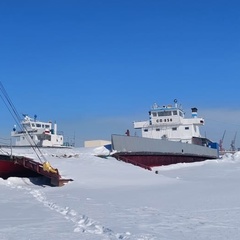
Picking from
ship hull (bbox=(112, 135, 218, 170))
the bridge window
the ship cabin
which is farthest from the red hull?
the bridge window

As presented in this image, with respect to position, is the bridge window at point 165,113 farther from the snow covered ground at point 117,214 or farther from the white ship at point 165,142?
the snow covered ground at point 117,214

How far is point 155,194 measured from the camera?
10812mm

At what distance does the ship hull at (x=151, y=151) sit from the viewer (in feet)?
67.8

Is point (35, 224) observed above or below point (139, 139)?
below

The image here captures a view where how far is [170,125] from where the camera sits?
31.2 meters

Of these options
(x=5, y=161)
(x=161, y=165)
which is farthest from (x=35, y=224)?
(x=161, y=165)

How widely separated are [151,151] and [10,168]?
939cm

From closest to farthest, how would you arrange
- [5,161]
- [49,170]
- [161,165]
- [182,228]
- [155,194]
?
[182,228]
[155,194]
[49,170]
[5,161]
[161,165]

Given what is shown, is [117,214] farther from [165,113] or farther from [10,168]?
[165,113]

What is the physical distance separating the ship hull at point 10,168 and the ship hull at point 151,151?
5362 mm

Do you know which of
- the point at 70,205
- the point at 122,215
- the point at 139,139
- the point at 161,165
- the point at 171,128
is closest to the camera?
the point at 122,215

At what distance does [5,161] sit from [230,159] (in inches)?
771

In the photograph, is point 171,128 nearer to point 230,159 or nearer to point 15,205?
point 230,159

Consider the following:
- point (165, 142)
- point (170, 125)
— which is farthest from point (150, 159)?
point (170, 125)
